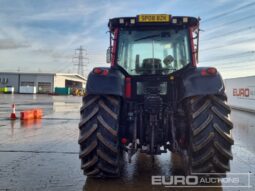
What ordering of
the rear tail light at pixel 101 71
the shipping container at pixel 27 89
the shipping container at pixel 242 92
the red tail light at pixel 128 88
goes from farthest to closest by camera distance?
the shipping container at pixel 27 89, the shipping container at pixel 242 92, the red tail light at pixel 128 88, the rear tail light at pixel 101 71

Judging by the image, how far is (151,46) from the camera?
5.32 meters

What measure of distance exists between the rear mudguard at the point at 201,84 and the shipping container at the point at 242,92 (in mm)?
17937

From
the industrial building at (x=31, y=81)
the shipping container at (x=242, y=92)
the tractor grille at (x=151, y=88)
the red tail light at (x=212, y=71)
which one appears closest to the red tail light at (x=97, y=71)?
the tractor grille at (x=151, y=88)

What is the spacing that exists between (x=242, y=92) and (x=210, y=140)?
20919mm

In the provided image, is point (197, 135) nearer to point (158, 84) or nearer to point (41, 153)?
point (158, 84)

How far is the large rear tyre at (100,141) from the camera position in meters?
4.45

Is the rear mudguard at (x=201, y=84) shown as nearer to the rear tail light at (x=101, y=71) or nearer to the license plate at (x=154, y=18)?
Answer: the license plate at (x=154, y=18)

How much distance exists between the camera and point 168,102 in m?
5.16

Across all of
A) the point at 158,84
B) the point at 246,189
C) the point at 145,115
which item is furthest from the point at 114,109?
the point at 246,189

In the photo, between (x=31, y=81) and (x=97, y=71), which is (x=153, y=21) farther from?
(x=31, y=81)

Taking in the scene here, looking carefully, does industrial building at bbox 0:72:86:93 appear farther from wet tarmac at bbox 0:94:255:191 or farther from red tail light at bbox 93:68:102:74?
red tail light at bbox 93:68:102:74

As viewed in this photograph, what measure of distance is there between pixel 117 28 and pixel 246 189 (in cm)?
344

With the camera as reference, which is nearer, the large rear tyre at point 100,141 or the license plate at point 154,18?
the large rear tyre at point 100,141

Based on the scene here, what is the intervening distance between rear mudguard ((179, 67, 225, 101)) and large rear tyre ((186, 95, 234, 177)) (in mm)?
213
